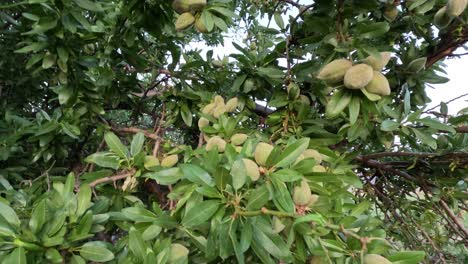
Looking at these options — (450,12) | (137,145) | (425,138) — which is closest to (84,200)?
(137,145)

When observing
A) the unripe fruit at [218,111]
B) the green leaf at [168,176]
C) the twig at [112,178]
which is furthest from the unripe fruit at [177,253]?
the unripe fruit at [218,111]

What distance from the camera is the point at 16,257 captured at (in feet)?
2.45

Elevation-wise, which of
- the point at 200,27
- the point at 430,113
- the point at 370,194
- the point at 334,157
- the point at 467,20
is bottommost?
the point at 370,194

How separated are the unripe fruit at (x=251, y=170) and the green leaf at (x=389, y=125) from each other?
1.82 ft

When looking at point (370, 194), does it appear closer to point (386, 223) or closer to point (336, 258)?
point (386, 223)

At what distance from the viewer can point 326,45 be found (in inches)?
44.6

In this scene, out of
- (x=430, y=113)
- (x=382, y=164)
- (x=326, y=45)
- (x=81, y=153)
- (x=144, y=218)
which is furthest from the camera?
(x=81, y=153)

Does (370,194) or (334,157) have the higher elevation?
(334,157)

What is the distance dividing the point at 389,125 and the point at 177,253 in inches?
29.4

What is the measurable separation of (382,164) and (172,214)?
1.05 metres

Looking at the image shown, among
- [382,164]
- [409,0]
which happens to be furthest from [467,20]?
[382,164]

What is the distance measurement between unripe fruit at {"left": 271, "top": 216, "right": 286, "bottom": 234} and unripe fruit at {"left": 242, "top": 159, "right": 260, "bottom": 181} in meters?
0.09

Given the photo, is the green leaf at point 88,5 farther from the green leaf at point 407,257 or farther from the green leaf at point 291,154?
the green leaf at point 407,257

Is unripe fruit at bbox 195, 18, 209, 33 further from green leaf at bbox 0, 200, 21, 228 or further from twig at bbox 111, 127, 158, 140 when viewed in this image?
green leaf at bbox 0, 200, 21, 228
